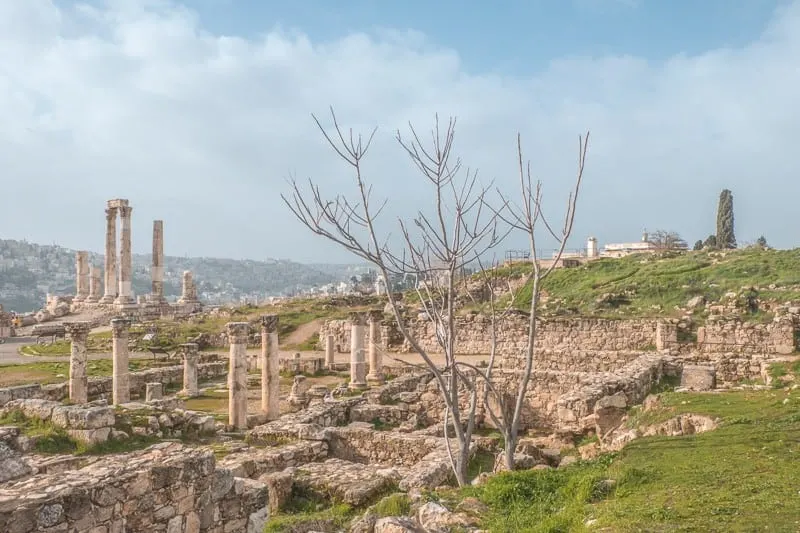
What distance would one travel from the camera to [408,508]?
788 cm

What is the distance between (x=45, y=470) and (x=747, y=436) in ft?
35.9

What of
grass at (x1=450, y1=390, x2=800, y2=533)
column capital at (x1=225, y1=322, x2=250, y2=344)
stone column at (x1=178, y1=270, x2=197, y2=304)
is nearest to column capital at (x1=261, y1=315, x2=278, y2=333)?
column capital at (x1=225, y1=322, x2=250, y2=344)

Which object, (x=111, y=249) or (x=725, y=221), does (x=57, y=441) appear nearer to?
(x=111, y=249)

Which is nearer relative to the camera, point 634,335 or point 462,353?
point 634,335

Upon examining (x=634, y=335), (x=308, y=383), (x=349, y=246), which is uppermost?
(x=349, y=246)

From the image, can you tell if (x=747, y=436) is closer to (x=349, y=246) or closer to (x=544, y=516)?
(x=544, y=516)

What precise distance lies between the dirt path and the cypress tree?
3469 cm

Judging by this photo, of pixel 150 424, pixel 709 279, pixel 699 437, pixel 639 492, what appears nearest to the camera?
pixel 639 492

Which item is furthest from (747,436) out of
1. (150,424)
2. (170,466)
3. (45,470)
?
(150,424)

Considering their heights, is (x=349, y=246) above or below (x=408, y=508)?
above

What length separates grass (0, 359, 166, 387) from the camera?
24.5 meters

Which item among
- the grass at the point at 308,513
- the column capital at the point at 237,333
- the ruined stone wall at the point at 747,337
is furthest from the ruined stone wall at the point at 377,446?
the ruined stone wall at the point at 747,337

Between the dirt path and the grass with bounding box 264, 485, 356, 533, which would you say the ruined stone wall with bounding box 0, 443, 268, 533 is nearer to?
the grass with bounding box 264, 485, 356, 533

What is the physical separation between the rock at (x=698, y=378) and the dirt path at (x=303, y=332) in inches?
1001
